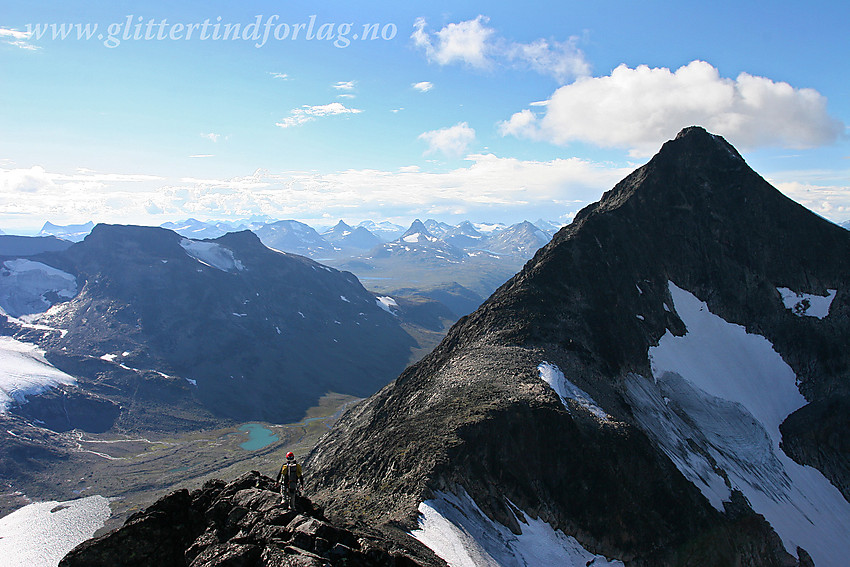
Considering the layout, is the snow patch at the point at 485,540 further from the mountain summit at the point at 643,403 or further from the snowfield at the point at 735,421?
A: the snowfield at the point at 735,421

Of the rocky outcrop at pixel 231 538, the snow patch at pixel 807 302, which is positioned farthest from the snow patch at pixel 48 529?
the snow patch at pixel 807 302

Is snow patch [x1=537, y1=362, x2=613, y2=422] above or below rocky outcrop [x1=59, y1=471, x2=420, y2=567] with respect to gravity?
above

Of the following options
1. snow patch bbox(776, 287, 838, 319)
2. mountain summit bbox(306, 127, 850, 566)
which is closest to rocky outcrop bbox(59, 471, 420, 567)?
mountain summit bbox(306, 127, 850, 566)

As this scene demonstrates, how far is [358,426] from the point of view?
7700 centimetres

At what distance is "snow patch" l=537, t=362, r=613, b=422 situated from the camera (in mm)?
58812

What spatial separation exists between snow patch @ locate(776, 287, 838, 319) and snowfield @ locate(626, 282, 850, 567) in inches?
398

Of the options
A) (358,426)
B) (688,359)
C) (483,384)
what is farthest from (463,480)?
(688,359)

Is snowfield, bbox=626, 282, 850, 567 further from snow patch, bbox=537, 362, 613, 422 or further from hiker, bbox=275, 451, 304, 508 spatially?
hiker, bbox=275, 451, 304, 508

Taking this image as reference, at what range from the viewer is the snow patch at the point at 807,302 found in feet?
341

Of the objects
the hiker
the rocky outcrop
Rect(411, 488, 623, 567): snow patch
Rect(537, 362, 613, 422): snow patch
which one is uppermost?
Rect(537, 362, 613, 422): snow patch

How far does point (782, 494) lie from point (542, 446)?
49298mm

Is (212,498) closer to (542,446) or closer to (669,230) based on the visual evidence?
(542,446)

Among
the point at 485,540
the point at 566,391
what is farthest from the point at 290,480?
the point at 566,391

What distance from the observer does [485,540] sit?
40688mm
